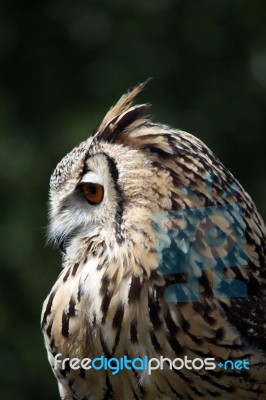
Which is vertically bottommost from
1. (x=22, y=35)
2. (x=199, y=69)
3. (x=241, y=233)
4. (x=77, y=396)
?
(x=77, y=396)

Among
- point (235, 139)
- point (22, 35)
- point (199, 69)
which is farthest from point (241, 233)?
point (22, 35)

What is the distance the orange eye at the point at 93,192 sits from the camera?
255 cm

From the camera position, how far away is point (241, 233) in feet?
8.23

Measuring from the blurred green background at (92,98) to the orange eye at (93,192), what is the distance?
2258mm

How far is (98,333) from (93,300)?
0.28ft

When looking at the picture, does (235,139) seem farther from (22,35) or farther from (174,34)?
(22,35)

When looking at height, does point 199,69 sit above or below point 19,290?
above

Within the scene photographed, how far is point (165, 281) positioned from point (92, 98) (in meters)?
3.26

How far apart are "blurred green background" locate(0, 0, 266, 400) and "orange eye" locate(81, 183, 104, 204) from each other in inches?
88.9

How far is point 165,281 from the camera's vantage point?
2408 millimetres

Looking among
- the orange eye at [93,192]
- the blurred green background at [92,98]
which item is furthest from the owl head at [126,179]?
the blurred green background at [92,98]

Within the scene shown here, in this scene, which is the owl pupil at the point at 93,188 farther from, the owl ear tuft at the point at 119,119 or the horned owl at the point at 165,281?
the owl ear tuft at the point at 119,119

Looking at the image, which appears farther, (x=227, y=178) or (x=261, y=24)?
(x=261, y=24)

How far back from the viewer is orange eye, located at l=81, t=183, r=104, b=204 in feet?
8.38
